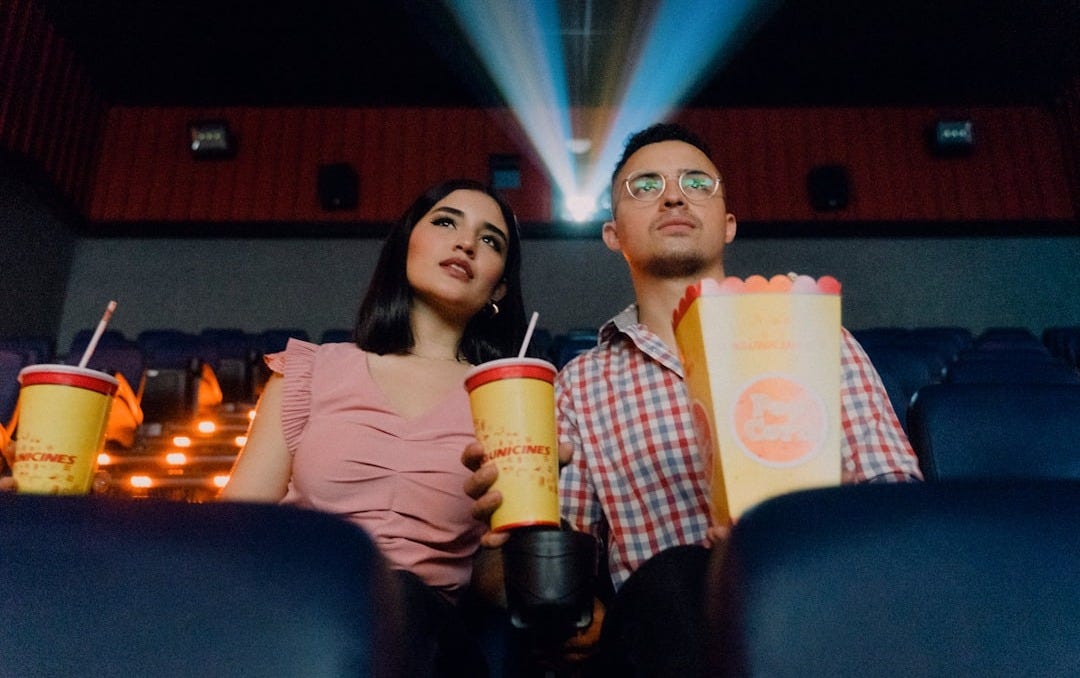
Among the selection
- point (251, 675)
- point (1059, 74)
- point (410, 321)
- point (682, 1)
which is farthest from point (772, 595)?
point (1059, 74)

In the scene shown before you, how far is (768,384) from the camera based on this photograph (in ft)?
0.97

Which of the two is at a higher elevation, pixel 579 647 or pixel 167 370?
pixel 167 370

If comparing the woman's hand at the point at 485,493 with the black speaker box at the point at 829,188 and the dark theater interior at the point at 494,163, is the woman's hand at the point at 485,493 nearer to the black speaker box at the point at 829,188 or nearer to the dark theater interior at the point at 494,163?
the dark theater interior at the point at 494,163

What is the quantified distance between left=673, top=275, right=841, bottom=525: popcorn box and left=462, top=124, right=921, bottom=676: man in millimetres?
85

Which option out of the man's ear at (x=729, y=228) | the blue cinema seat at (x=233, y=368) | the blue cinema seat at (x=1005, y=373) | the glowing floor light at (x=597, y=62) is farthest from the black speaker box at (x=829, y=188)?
the man's ear at (x=729, y=228)

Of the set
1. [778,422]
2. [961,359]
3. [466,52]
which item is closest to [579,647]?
[778,422]

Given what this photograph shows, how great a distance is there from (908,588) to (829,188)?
3.04 metres

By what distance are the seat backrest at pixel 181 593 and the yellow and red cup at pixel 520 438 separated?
184mm

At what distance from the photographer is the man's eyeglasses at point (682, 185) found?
67cm

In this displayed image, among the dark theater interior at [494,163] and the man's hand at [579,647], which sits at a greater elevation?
the dark theater interior at [494,163]

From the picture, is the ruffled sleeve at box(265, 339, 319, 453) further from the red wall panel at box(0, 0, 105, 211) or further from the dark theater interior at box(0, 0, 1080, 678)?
the red wall panel at box(0, 0, 105, 211)

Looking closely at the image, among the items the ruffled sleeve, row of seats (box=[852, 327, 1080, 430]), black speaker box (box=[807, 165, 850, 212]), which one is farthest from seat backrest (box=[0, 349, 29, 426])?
black speaker box (box=[807, 165, 850, 212])

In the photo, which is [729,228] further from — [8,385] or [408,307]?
[8,385]

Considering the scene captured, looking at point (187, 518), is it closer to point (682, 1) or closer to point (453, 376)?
point (453, 376)
